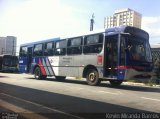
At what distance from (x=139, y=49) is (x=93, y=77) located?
3173mm

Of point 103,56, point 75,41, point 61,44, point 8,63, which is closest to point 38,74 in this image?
point 61,44

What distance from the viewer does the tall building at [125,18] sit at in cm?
4090

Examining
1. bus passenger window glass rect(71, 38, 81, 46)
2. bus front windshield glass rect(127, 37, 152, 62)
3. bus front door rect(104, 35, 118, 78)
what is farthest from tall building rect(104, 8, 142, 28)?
bus front door rect(104, 35, 118, 78)

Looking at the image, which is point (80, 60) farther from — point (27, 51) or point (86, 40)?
point (27, 51)

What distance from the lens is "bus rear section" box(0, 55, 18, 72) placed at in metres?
39.6

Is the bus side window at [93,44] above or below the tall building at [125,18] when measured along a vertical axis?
below

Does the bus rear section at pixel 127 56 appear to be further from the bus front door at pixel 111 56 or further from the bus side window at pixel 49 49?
the bus side window at pixel 49 49

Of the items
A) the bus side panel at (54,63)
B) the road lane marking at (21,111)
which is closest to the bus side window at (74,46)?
the bus side panel at (54,63)

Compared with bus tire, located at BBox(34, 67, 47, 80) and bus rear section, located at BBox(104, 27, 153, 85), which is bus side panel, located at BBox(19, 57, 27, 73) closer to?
bus tire, located at BBox(34, 67, 47, 80)

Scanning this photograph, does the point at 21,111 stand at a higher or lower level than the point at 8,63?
lower

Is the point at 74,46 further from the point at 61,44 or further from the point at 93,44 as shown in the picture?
the point at 93,44

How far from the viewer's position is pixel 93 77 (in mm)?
17141

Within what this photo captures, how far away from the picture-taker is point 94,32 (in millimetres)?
17422

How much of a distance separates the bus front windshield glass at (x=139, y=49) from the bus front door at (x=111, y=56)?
0.87m
